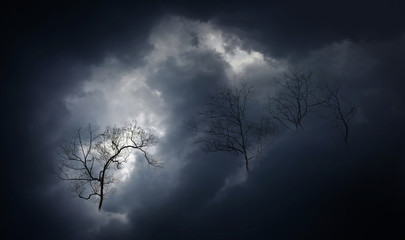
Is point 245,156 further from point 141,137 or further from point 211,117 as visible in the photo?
point 141,137

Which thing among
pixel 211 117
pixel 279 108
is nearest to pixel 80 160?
pixel 211 117

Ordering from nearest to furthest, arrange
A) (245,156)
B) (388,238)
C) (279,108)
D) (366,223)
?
(388,238), (366,223), (245,156), (279,108)

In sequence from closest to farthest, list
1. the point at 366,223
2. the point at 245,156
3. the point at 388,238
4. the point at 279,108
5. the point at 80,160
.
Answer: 1. the point at 388,238
2. the point at 366,223
3. the point at 245,156
4. the point at 80,160
5. the point at 279,108

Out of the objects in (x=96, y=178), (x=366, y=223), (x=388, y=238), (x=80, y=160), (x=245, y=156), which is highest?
(x=80, y=160)

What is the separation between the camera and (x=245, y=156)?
68.9ft

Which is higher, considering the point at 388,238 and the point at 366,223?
the point at 366,223

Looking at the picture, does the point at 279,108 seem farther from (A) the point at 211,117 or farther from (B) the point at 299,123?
(A) the point at 211,117

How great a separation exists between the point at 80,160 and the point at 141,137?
667 centimetres

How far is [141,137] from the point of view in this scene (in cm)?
2378

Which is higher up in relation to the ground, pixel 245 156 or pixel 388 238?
pixel 245 156

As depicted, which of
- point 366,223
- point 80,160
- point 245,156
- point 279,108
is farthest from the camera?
point 279,108

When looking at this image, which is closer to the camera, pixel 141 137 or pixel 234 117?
pixel 234 117

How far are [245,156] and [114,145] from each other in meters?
14.2

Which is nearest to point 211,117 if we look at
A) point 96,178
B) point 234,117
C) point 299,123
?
point 234,117
